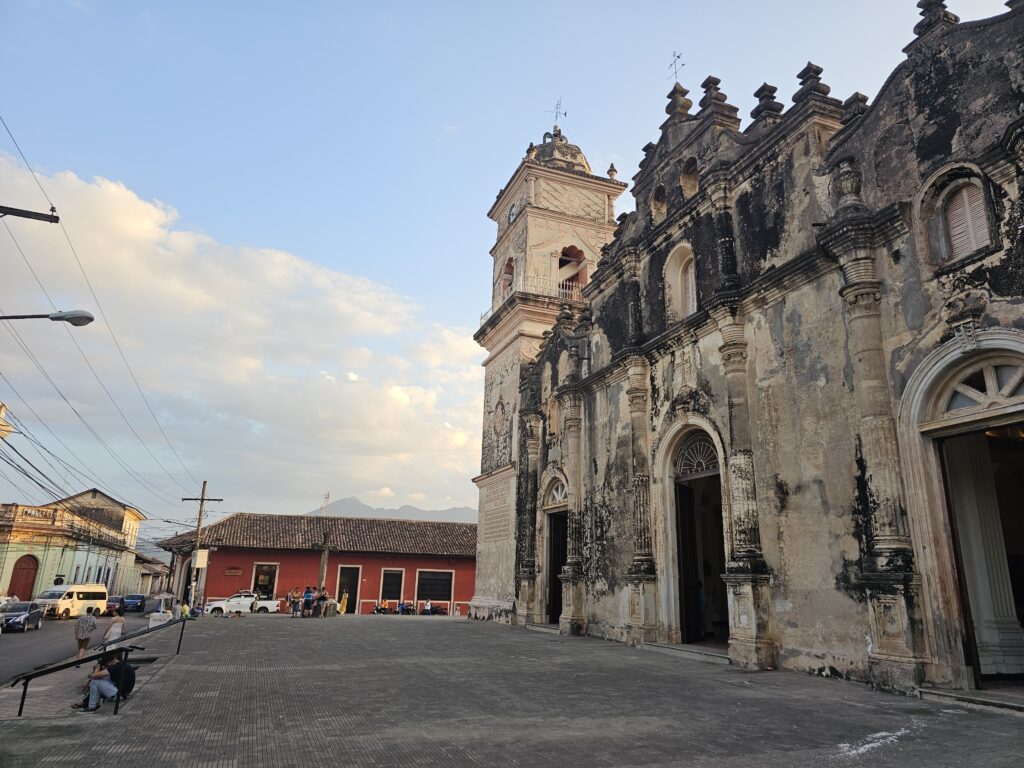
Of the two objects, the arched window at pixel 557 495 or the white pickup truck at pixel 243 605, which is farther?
the white pickup truck at pixel 243 605

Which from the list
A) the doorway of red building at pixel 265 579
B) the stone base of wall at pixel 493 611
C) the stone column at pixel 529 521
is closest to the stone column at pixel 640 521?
the stone column at pixel 529 521

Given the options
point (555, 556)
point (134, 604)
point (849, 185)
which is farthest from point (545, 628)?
point (134, 604)

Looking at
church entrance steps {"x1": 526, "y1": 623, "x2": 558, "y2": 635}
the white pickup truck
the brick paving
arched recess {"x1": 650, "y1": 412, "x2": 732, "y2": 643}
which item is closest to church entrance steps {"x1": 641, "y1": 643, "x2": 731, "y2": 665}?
arched recess {"x1": 650, "y1": 412, "x2": 732, "y2": 643}

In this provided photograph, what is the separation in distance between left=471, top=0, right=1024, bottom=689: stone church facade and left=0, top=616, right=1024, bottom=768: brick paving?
1436 millimetres

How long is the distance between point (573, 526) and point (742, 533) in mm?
7133

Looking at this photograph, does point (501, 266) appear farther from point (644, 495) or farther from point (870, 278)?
point (870, 278)

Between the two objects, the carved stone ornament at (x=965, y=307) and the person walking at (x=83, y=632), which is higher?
the carved stone ornament at (x=965, y=307)

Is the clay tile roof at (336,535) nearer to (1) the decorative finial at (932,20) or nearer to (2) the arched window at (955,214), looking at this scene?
(2) the arched window at (955,214)

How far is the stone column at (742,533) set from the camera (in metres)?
10.9

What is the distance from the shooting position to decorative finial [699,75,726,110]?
14.8 meters

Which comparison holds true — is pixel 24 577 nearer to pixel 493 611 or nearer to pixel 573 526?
pixel 493 611

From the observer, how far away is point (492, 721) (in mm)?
6586

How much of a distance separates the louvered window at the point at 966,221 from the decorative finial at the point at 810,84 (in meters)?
3.73

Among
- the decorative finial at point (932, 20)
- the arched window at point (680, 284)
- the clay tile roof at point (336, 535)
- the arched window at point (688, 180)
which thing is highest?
the arched window at point (688, 180)
